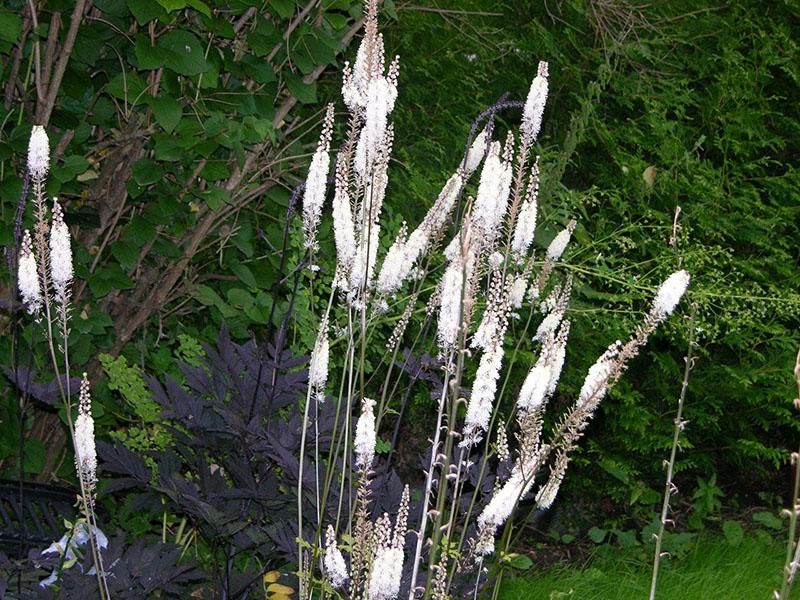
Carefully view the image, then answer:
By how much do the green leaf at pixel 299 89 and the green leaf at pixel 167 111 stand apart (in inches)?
16.0

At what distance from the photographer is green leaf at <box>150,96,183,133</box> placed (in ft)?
9.65

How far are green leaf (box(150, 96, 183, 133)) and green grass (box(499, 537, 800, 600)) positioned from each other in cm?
198

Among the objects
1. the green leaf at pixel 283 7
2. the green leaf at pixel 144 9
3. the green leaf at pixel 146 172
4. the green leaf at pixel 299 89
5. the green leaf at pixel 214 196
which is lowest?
the green leaf at pixel 214 196

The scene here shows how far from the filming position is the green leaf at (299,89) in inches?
128

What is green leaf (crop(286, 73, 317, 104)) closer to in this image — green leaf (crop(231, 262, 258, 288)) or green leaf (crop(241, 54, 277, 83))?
green leaf (crop(241, 54, 277, 83))

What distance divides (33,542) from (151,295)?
1164mm

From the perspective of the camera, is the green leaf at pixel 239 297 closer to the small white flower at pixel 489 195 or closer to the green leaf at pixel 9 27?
the green leaf at pixel 9 27

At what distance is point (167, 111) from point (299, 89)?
0.48 m

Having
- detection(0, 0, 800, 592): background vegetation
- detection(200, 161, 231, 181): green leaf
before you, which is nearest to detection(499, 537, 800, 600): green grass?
detection(0, 0, 800, 592): background vegetation

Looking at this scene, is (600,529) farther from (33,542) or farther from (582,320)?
(33,542)

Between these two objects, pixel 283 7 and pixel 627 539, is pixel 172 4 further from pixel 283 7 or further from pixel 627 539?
pixel 627 539

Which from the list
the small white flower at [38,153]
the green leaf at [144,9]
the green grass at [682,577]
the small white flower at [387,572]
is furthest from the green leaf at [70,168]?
the green grass at [682,577]

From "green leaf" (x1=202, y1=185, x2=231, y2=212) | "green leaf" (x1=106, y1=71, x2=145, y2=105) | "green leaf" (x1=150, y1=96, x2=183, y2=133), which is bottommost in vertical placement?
"green leaf" (x1=202, y1=185, x2=231, y2=212)

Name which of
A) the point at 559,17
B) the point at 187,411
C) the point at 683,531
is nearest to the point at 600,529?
the point at 683,531
